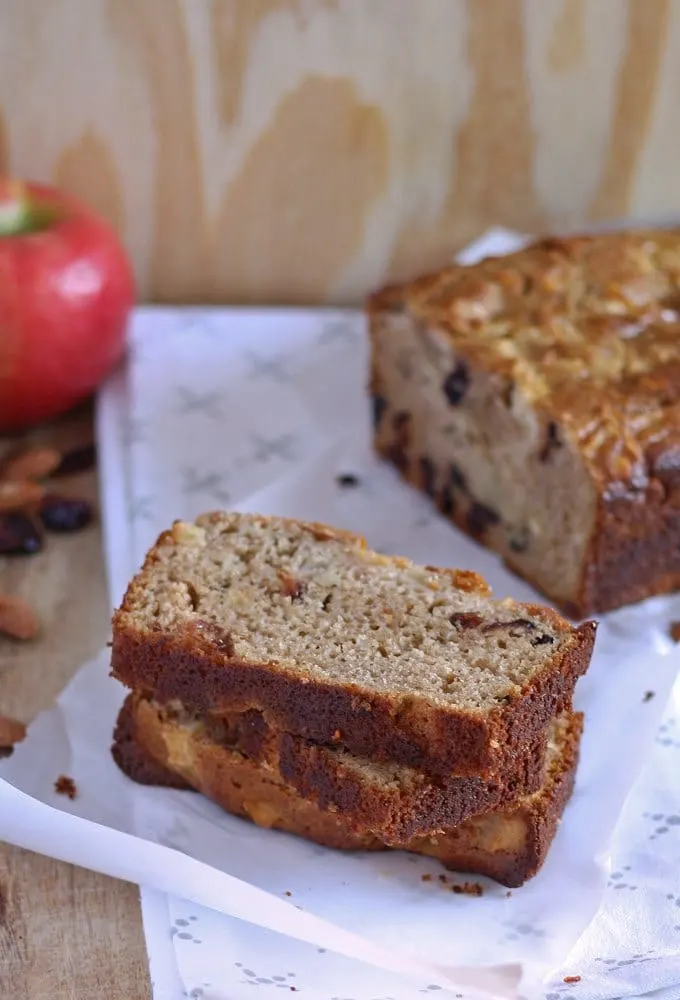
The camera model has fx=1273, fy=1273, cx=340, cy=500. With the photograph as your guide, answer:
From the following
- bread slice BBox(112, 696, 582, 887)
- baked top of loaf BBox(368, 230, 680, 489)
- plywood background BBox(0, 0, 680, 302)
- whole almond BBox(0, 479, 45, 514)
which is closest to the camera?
bread slice BBox(112, 696, 582, 887)

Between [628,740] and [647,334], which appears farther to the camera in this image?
[647,334]

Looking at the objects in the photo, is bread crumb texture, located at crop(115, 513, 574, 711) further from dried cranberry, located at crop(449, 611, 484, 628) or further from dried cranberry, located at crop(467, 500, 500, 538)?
dried cranberry, located at crop(467, 500, 500, 538)

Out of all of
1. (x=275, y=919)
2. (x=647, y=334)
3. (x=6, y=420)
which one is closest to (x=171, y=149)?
(x=6, y=420)

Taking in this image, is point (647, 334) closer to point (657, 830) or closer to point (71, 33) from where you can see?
point (657, 830)

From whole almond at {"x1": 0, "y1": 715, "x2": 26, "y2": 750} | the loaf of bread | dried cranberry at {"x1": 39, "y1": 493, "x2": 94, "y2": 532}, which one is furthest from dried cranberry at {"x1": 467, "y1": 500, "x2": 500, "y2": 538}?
whole almond at {"x1": 0, "y1": 715, "x2": 26, "y2": 750}

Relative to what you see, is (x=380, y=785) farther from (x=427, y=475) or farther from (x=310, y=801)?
(x=427, y=475)
